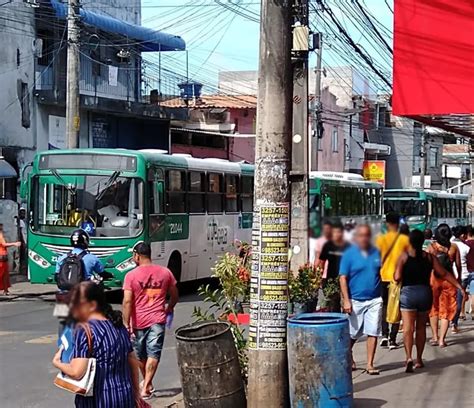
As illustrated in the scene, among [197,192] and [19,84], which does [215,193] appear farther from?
[19,84]

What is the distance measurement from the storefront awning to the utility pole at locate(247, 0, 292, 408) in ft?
67.3

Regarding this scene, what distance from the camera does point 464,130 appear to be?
14.3 m

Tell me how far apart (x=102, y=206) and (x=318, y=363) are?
1041 cm

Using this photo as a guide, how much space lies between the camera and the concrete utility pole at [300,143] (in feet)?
34.2

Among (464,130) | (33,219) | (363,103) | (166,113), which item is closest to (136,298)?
(464,130)

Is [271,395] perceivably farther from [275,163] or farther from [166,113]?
[166,113]

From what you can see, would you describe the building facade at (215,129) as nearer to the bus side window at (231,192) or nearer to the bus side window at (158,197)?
the bus side window at (231,192)

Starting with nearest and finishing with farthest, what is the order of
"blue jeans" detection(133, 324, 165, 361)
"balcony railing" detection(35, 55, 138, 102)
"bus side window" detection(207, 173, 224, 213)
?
"blue jeans" detection(133, 324, 165, 361) → "bus side window" detection(207, 173, 224, 213) → "balcony railing" detection(35, 55, 138, 102)

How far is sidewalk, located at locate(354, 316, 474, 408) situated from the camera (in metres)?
8.70

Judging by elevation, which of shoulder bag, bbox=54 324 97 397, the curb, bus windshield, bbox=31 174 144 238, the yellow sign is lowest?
the curb

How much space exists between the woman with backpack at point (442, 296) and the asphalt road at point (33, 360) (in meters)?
3.88

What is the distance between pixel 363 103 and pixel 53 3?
31.1m

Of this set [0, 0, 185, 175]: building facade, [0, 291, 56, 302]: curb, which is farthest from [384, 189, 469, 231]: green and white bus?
[0, 291, 56, 302]: curb

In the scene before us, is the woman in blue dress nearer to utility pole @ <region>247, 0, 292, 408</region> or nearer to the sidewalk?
utility pole @ <region>247, 0, 292, 408</region>
